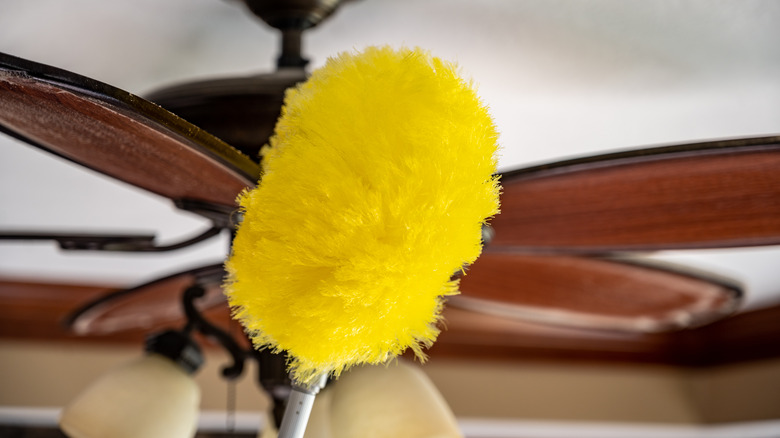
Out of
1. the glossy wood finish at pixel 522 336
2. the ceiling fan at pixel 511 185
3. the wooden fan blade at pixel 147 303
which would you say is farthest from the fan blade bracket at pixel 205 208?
the glossy wood finish at pixel 522 336

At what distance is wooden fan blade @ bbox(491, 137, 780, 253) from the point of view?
0.53 m

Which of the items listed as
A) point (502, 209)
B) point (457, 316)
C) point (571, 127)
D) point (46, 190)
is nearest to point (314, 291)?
point (502, 209)

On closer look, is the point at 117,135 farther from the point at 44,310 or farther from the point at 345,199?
the point at 44,310

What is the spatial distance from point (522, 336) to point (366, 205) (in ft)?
6.65

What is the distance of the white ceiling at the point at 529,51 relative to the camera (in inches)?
36.0

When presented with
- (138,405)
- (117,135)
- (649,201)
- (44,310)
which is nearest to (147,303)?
(138,405)

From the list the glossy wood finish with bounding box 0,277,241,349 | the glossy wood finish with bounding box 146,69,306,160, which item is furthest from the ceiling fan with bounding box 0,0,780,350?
the glossy wood finish with bounding box 0,277,241,349

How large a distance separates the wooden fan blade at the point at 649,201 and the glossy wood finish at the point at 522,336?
1358 millimetres

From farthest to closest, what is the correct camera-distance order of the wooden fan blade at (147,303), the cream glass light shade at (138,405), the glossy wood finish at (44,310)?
the glossy wood finish at (44,310) < the wooden fan blade at (147,303) < the cream glass light shade at (138,405)

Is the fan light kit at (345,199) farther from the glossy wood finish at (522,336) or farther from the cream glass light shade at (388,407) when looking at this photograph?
the glossy wood finish at (522,336)

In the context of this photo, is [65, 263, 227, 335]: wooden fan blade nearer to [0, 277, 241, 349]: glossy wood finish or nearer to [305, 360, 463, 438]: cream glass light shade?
[305, 360, 463, 438]: cream glass light shade

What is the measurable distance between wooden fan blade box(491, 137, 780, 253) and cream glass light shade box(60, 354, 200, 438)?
1.29 ft

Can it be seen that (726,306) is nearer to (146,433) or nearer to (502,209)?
(502,209)

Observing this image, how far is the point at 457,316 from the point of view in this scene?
2229mm
